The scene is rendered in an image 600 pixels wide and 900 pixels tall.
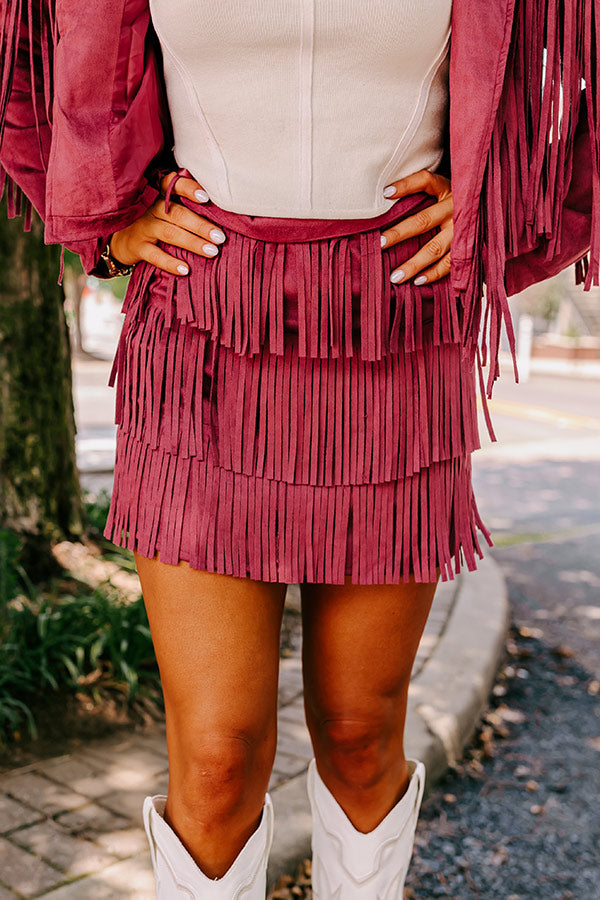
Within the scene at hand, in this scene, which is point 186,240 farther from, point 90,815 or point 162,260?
point 90,815

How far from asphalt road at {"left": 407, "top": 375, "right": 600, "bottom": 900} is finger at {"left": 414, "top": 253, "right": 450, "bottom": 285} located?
1.62m

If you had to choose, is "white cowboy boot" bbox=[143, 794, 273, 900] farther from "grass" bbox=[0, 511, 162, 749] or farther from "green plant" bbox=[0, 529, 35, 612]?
"green plant" bbox=[0, 529, 35, 612]

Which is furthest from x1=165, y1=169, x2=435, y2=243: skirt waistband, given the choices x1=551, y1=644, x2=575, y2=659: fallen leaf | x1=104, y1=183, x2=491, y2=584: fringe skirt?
x1=551, y1=644, x2=575, y2=659: fallen leaf

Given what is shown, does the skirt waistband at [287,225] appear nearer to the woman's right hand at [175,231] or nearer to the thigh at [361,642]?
the woman's right hand at [175,231]

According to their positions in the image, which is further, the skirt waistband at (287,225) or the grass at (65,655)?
the grass at (65,655)

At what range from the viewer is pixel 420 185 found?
4.53 ft

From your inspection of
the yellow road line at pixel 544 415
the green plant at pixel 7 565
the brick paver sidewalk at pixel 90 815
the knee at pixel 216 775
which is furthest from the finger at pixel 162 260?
the yellow road line at pixel 544 415

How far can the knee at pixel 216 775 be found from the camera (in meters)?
1.36

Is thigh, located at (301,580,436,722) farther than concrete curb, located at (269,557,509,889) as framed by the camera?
No

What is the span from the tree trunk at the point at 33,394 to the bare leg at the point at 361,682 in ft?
7.52

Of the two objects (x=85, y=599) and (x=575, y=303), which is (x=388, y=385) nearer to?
(x=85, y=599)

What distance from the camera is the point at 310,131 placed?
129cm

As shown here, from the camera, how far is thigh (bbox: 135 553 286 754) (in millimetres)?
1368

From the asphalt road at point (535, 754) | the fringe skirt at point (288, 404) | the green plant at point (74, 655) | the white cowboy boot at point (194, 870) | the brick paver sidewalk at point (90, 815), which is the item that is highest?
the fringe skirt at point (288, 404)
